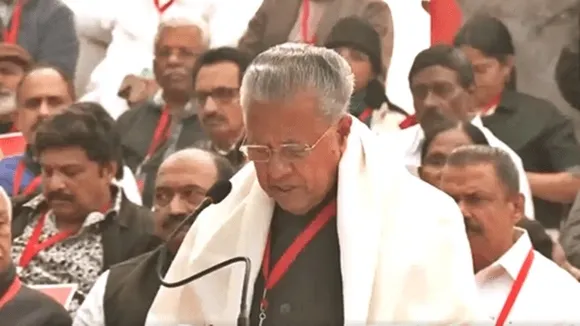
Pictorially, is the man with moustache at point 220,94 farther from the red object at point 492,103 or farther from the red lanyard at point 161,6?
the red object at point 492,103

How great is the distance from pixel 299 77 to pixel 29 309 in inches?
30.8

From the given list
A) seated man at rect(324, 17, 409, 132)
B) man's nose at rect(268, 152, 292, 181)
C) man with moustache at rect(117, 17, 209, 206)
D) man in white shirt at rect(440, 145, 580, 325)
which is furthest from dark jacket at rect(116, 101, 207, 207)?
man's nose at rect(268, 152, 292, 181)

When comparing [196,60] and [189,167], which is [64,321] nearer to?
[189,167]

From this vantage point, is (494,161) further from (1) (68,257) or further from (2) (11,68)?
(2) (11,68)

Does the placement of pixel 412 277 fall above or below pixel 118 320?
above

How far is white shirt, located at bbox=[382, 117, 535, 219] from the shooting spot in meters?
2.41

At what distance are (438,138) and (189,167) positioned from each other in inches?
19.2

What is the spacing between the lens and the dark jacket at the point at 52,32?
293 centimetres

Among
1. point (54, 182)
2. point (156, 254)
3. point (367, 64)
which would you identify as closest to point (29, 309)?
point (156, 254)

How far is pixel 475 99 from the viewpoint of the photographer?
265 cm

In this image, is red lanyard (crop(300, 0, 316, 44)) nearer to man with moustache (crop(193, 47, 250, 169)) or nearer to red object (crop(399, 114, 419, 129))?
man with moustache (crop(193, 47, 250, 169))

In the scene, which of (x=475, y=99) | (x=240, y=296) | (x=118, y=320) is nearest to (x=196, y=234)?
(x=240, y=296)

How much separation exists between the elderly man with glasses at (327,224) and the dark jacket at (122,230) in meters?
0.79

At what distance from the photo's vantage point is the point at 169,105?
9.66 ft
